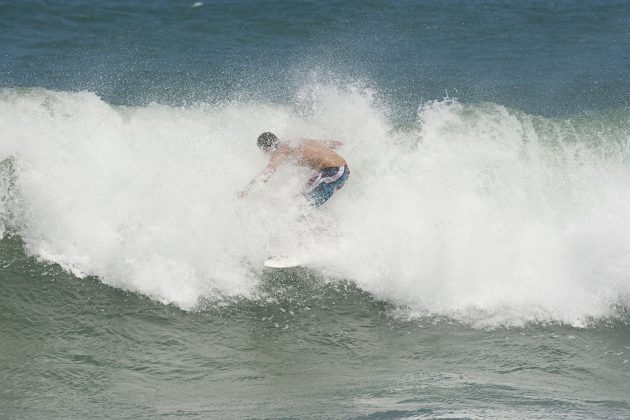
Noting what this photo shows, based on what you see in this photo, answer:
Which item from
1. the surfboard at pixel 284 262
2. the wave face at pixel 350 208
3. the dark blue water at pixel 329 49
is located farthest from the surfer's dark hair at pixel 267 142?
the dark blue water at pixel 329 49

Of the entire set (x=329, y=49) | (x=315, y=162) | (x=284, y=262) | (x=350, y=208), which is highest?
(x=329, y=49)

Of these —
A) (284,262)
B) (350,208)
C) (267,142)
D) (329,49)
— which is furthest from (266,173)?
(329,49)

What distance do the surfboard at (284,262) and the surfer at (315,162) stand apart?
0.73 meters

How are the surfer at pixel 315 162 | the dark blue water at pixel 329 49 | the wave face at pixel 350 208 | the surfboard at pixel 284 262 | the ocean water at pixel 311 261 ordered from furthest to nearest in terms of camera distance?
the dark blue water at pixel 329 49 → the surfer at pixel 315 162 → the surfboard at pixel 284 262 → the wave face at pixel 350 208 → the ocean water at pixel 311 261

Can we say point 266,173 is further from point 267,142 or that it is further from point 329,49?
point 329,49

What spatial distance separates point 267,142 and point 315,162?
57 centimetres

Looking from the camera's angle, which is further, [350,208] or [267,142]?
[350,208]

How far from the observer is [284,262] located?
25.4ft

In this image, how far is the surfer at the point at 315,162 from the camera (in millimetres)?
8109

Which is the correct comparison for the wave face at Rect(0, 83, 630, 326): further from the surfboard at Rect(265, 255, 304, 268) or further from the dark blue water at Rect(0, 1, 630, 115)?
the dark blue water at Rect(0, 1, 630, 115)

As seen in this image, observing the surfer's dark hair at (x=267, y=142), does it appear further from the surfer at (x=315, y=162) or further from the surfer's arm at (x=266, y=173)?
the surfer's arm at (x=266, y=173)

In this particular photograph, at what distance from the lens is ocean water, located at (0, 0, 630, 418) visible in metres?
5.79

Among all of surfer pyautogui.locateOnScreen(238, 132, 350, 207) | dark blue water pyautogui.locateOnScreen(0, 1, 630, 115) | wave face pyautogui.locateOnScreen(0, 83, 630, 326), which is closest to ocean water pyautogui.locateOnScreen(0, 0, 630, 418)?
wave face pyautogui.locateOnScreen(0, 83, 630, 326)

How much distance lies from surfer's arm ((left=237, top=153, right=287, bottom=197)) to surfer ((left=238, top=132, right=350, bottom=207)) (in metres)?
0.02
